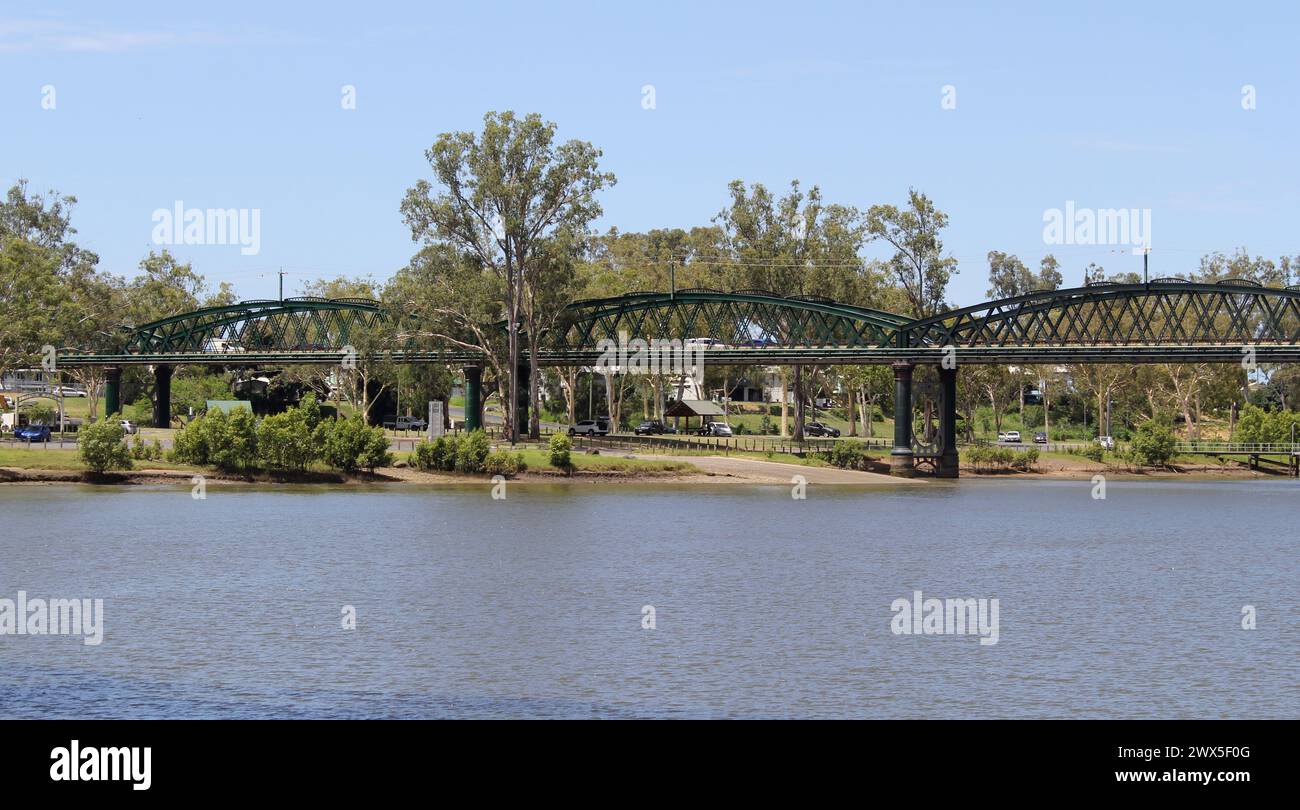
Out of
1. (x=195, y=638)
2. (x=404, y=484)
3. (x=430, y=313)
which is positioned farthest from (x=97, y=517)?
(x=430, y=313)

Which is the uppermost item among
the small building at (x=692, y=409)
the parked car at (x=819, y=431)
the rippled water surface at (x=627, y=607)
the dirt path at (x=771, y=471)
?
the small building at (x=692, y=409)

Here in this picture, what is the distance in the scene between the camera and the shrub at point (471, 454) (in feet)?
342

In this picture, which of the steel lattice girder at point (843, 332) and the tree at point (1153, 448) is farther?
the tree at point (1153, 448)

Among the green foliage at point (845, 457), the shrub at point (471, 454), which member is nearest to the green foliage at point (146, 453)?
the shrub at point (471, 454)

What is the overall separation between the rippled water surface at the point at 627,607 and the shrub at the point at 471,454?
12815 mm

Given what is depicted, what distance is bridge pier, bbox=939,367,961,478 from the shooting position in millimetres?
120812

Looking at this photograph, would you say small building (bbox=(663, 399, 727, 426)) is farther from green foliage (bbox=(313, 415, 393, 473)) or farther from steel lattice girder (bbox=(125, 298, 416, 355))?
green foliage (bbox=(313, 415, 393, 473))

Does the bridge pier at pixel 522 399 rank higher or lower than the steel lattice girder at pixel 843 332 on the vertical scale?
lower

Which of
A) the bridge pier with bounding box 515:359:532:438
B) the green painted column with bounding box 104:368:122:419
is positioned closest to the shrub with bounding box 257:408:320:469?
the bridge pier with bounding box 515:359:532:438

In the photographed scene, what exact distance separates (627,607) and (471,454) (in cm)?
5474

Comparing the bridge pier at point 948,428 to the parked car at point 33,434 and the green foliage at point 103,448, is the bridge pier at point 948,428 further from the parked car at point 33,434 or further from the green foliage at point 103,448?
the parked car at point 33,434

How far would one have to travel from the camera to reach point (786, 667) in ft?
134

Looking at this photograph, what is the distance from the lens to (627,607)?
50.9 metres

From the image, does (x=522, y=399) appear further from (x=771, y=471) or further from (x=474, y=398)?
(x=771, y=471)
